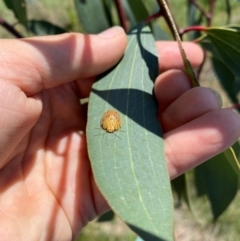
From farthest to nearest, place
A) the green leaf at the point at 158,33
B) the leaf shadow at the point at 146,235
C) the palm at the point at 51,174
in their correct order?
the green leaf at the point at 158,33 < the palm at the point at 51,174 < the leaf shadow at the point at 146,235

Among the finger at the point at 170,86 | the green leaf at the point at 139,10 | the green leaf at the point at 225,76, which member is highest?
the green leaf at the point at 139,10

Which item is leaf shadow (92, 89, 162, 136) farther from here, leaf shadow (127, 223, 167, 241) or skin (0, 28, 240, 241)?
leaf shadow (127, 223, 167, 241)

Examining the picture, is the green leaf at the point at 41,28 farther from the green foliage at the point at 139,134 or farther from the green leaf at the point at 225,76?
the green leaf at the point at 225,76

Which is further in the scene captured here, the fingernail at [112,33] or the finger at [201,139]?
the fingernail at [112,33]

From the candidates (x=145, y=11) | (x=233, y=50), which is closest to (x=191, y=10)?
(x=145, y=11)

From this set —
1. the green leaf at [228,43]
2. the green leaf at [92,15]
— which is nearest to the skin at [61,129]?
the green leaf at [228,43]

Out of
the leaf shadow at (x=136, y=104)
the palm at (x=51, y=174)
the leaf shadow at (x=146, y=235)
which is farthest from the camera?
the palm at (x=51, y=174)

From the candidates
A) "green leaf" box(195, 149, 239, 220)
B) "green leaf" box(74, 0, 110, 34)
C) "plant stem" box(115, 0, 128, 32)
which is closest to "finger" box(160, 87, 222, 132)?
"green leaf" box(195, 149, 239, 220)

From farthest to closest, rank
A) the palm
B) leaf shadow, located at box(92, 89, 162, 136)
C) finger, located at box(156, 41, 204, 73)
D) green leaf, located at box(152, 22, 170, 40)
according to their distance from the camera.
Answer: green leaf, located at box(152, 22, 170, 40), finger, located at box(156, 41, 204, 73), the palm, leaf shadow, located at box(92, 89, 162, 136)
